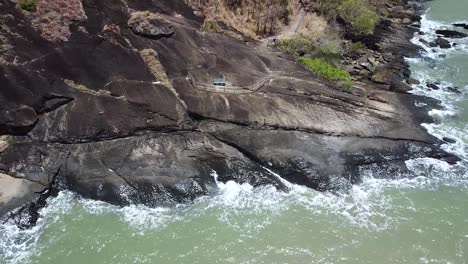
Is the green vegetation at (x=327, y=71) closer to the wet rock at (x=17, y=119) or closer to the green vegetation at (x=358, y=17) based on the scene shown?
the green vegetation at (x=358, y=17)

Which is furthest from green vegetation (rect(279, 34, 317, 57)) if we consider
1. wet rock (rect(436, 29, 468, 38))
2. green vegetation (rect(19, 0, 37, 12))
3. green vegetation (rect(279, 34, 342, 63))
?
wet rock (rect(436, 29, 468, 38))

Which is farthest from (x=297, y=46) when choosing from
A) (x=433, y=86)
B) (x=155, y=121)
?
(x=155, y=121)

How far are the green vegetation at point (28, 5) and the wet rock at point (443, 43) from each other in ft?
103

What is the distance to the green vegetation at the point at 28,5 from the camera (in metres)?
23.4

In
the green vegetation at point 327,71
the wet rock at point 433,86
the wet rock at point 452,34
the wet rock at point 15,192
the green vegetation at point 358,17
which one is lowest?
the wet rock at point 15,192

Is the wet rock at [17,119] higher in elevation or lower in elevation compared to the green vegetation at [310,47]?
lower

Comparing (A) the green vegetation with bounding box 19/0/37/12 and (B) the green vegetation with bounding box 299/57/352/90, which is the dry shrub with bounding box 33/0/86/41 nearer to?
(A) the green vegetation with bounding box 19/0/37/12

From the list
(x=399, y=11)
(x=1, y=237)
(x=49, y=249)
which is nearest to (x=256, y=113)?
(x=49, y=249)

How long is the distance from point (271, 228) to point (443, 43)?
2623cm

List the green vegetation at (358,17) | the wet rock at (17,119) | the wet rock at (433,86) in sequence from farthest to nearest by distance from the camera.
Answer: the green vegetation at (358,17)
the wet rock at (433,86)
the wet rock at (17,119)

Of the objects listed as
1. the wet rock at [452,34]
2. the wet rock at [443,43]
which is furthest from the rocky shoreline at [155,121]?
the wet rock at [452,34]

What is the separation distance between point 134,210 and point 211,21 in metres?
13.5

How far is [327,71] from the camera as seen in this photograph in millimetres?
28062

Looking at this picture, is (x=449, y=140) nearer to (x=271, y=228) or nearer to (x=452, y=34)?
(x=271, y=228)
